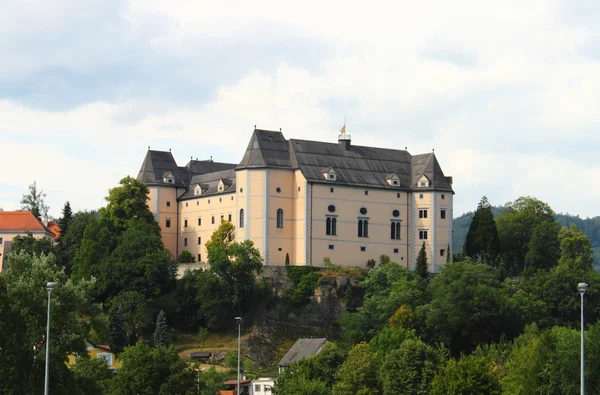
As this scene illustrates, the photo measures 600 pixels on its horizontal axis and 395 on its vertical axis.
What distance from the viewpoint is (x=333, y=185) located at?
131m

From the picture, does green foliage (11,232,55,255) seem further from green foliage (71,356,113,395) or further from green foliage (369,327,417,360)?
green foliage (71,356,113,395)

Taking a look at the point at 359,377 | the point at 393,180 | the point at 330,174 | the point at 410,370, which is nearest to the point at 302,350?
the point at 359,377

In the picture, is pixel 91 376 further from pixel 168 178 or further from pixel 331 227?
pixel 168 178

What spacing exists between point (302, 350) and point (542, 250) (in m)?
35.6

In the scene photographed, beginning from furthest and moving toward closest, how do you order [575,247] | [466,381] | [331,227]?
[575,247] → [331,227] → [466,381]

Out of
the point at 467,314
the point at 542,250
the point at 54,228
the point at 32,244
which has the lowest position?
the point at 467,314

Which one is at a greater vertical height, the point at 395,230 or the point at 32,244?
the point at 395,230

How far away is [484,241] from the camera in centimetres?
13650

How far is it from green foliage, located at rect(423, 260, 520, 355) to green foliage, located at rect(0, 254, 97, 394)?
2117 inches

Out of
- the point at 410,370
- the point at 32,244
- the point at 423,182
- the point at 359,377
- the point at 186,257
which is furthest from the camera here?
the point at 186,257

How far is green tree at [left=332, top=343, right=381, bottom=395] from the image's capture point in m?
94.4

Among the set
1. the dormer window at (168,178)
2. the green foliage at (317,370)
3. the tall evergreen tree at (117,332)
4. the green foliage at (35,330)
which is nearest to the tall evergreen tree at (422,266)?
the green foliage at (317,370)

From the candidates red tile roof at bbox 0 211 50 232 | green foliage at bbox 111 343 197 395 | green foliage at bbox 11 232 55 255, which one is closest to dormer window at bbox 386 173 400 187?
green foliage at bbox 11 232 55 255

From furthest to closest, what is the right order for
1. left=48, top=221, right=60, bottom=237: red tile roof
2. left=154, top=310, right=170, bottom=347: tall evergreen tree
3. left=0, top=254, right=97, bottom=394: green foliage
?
left=48, top=221, right=60, bottom=237: red tile roof → left=154, top=310, right=170, bottom=347: tall evergreen tree → left=0, top=254, right=97, bottom=394: green foliage
